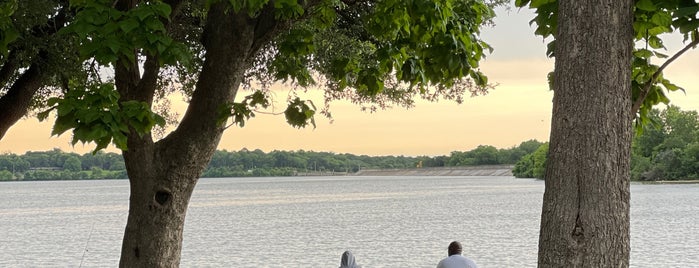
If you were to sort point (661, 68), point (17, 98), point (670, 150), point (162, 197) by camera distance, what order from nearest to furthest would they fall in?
point (661, 68) < point (162, 197) < point (17, 98) < point (670, 150)

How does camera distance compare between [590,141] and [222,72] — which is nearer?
[590,141]

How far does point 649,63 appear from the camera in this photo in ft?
21.1

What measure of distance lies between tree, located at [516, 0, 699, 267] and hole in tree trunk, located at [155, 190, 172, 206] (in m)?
5.65

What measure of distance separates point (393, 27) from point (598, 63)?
17.9 ft

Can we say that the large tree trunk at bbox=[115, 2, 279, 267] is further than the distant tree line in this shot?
No

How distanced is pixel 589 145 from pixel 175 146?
5.97 metres

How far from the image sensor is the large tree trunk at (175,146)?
9781 millimetres

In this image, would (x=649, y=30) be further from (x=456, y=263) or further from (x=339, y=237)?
(x=339, y=237)

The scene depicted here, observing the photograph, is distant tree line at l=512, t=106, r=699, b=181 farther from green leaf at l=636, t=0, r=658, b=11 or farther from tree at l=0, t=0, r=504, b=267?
green leaf at l=636, t=0, r=658, b=11

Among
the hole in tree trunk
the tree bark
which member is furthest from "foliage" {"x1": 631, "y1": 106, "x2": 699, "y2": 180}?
the hole in tree trunk

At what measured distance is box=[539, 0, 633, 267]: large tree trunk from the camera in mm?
4824

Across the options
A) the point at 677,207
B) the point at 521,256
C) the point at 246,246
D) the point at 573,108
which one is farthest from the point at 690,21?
the point at 677,207

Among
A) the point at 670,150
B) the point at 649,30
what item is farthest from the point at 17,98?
the point at 670,150

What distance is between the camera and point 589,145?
4.82m
